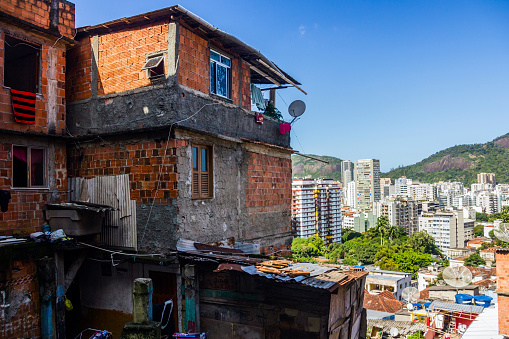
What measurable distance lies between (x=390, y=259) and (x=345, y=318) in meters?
62.3

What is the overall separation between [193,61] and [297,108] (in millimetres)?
4104

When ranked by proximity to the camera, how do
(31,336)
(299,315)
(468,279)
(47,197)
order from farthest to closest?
(468,279), (47,197), (31,336), (299,315)

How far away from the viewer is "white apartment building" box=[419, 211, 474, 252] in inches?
4286

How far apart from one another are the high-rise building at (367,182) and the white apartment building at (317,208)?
65729mm

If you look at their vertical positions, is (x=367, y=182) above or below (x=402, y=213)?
above

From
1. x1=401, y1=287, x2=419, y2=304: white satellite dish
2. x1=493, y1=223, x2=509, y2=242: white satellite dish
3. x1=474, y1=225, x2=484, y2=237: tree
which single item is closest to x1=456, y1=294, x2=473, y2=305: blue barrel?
x1=401, y1=287, x2=419, y2=304: white satellite dish

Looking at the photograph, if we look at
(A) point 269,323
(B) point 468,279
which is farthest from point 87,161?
(B) point 468,279

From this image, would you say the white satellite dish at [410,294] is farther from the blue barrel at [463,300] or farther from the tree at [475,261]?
the tree at [475,261]

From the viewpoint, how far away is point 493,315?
16.1m

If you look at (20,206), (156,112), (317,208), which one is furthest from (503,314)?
(317,208)

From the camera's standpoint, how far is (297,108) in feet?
36.3

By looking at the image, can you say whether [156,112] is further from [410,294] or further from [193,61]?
[410,294]

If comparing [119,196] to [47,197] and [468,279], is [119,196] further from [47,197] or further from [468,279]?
[468,279]

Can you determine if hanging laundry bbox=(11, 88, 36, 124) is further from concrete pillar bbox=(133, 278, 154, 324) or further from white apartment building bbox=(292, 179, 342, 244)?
white apartment building bbox=(292, 179, 342, 244)
